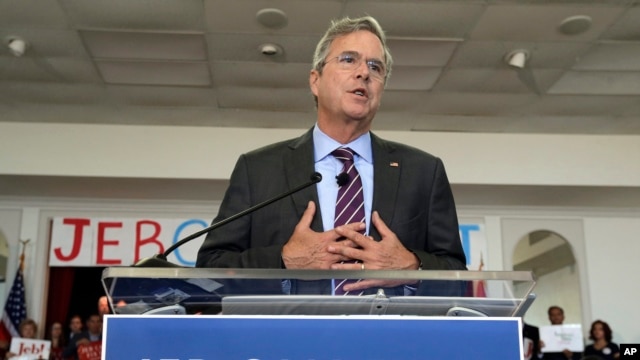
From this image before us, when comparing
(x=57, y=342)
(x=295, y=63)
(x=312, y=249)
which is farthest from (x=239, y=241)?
(x=57, y=342)

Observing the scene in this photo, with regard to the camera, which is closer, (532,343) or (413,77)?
(413,77)

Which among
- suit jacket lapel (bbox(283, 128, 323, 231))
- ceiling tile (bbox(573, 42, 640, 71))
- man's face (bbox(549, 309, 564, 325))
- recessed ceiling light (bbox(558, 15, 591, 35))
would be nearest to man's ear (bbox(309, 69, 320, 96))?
suit jacket lapel (bbox(283, 128, 323, 231))

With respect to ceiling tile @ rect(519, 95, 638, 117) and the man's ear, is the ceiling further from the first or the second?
the man's ear

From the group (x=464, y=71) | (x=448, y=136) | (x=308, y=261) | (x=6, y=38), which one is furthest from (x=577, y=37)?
(x=308, y=261)

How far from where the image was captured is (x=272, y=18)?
5230 mm

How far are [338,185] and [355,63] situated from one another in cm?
29

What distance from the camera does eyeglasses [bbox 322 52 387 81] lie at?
1.56 meters

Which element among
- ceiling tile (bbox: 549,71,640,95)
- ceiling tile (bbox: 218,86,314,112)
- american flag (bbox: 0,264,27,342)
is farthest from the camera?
american flag (bbox: 0,264,27,342)

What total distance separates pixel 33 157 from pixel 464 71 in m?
4.33

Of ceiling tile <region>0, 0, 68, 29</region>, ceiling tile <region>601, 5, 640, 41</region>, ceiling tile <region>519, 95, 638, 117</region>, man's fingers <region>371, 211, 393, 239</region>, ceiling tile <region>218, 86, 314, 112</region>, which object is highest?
ceiling tile <region>0, 0, 68, 29</region>

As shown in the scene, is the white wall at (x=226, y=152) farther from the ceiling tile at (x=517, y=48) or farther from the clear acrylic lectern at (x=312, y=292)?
the clear acrylic lectern at (x=312, y=292)

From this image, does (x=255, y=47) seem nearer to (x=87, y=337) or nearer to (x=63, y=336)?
(x=87, y=337)

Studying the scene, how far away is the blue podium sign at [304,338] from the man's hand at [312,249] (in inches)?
9.7

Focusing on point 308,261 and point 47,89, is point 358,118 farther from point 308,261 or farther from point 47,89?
point 47,89
